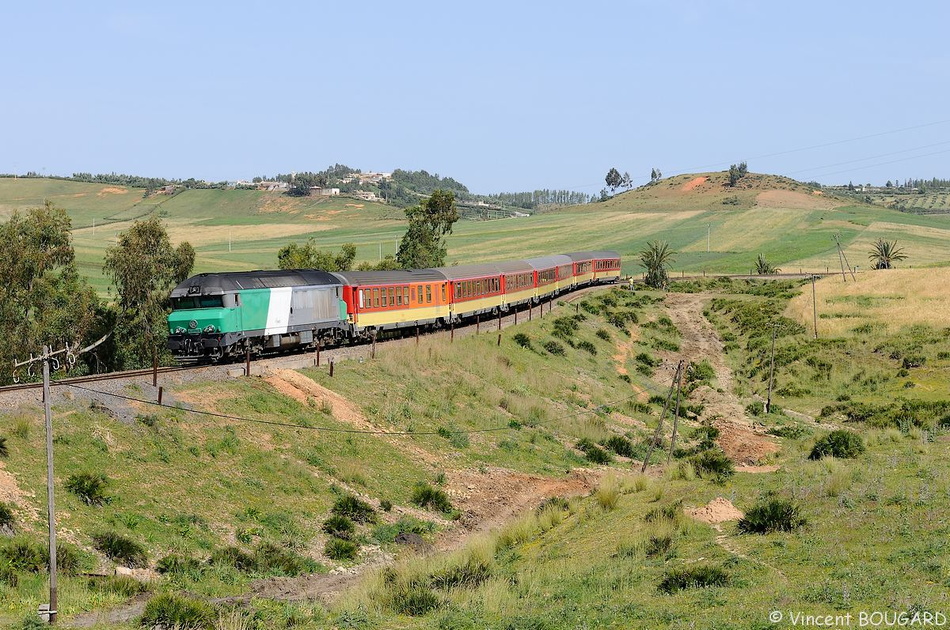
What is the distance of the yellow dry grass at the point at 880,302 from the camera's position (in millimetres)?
73250

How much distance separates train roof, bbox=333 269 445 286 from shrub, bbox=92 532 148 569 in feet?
82.8

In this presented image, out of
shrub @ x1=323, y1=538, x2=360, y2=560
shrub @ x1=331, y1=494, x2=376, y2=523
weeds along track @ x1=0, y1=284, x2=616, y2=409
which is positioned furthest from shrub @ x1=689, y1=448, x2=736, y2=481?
weeds along track @ x1=0, y1=284, x2=616, y2=409

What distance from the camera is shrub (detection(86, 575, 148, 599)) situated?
64.6 ft

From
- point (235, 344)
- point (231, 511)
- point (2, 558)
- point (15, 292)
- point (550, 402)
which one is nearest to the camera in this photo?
point (2, 558)

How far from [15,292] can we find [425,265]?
51322 millimetres

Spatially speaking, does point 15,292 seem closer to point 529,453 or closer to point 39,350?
point 39,350

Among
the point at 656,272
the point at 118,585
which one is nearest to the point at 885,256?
the point at 656,272

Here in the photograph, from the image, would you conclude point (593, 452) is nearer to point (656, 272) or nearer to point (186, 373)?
point (186, 373)

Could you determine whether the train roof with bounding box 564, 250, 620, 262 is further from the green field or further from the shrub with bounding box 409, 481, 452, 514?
the shrub with bounding box 409, 481, 452, 514

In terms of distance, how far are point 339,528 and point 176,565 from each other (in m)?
5.67

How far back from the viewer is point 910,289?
86188 mm

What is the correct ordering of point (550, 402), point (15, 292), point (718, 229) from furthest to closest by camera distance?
point (718, 229)
point (15, 292)
point (550, 402)

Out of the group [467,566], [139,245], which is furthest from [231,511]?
[139,245]

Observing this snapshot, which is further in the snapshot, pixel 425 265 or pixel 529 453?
pixel 425 265
